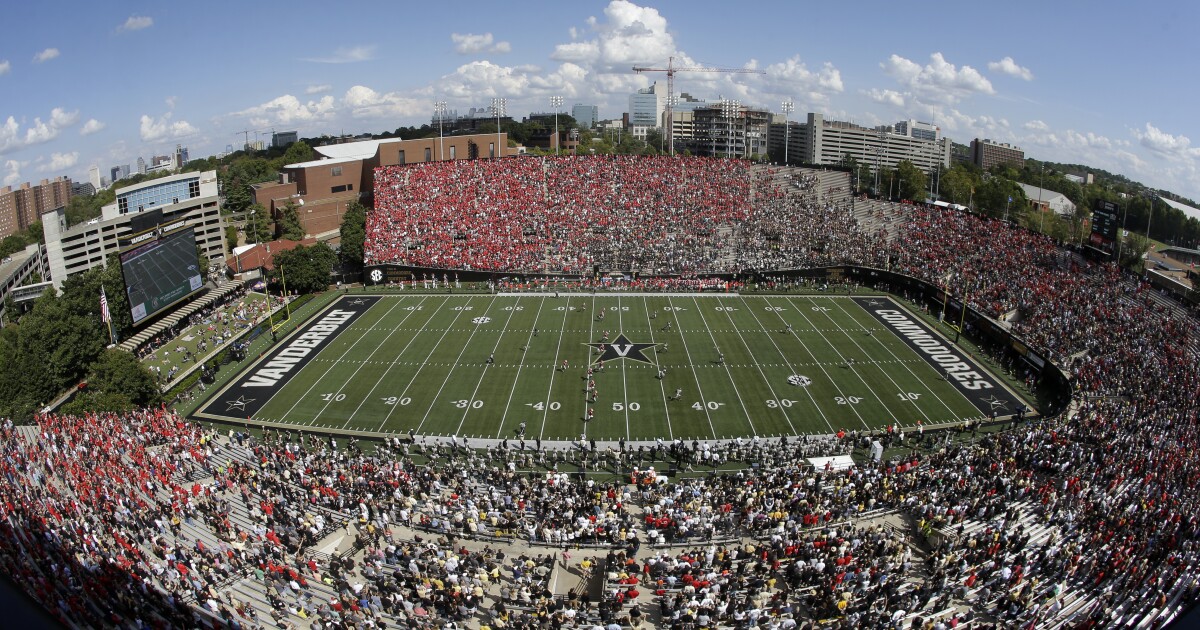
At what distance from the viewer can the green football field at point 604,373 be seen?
111 ft

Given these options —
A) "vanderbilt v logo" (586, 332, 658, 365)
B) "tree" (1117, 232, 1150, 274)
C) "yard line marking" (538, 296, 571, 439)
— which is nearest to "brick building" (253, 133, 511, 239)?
"yard line marking" (538, 296, 571, 439)

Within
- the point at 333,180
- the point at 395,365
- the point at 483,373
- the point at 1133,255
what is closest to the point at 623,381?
the point at 483,373

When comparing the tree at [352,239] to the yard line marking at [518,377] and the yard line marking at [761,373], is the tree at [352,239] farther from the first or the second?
the yard line marking at [761,373]

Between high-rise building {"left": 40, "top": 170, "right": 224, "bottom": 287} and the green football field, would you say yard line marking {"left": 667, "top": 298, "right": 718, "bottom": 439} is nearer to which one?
the green football field

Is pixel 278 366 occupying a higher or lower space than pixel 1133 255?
lower

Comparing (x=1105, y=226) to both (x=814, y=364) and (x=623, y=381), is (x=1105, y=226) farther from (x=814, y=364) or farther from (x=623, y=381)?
(x=623, y=381)

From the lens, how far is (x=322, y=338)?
1804 inches

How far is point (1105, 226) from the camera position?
47719 mm

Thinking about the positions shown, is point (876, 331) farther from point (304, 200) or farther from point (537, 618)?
point (304, 200)

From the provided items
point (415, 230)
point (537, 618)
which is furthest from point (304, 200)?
point (537, 618)

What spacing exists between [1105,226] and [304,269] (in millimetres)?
55896

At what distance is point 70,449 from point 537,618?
2139 cm

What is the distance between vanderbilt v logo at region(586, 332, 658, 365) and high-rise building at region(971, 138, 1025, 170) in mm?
178218

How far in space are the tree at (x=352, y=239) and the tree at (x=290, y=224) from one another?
11214 mm
